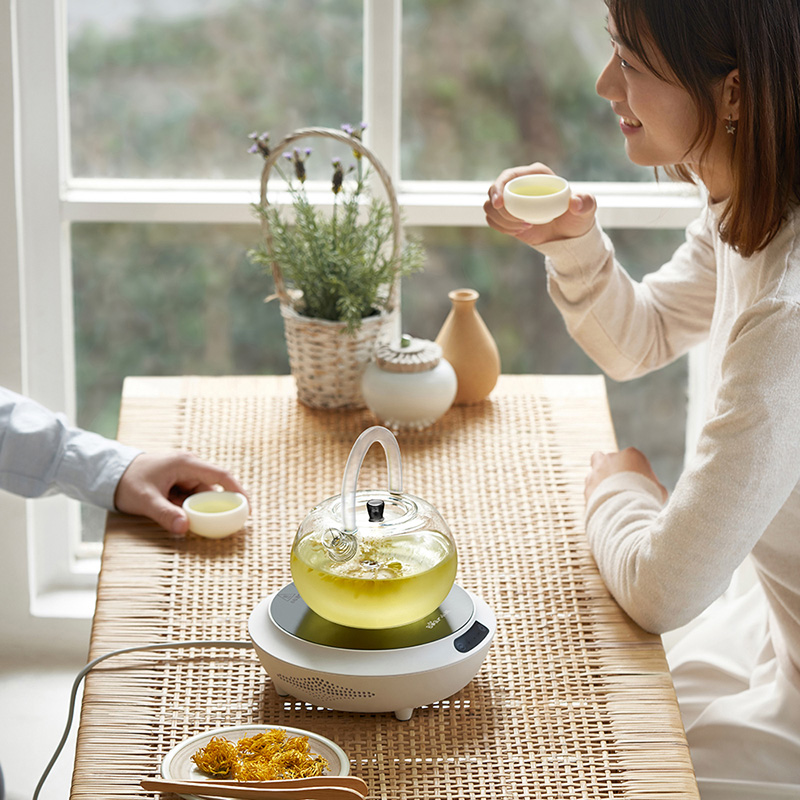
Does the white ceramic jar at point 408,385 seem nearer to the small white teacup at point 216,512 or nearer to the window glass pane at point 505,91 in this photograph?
the small white teacup at point 216,512

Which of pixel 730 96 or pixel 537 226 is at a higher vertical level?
pixel 730 96

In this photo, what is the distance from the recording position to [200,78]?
1.92 metres

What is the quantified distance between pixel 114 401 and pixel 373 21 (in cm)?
96

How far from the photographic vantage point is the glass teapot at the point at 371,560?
0.96m

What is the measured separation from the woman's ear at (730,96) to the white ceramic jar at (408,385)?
60cm

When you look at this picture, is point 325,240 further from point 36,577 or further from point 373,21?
point 36,577

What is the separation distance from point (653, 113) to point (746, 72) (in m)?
0.14

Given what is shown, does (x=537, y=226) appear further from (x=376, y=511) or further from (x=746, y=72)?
(x=376, y=511)

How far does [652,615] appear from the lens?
1082 mm

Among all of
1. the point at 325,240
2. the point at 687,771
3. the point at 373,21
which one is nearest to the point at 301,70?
the point at 373,21

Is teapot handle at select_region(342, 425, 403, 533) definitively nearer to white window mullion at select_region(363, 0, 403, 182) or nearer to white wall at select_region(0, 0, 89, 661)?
white window mullion at select_region(363, 0, 403, 182)

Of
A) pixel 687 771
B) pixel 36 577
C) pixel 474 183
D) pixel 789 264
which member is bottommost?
pixel 36 577

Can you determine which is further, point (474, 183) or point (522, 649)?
point (474, 183)

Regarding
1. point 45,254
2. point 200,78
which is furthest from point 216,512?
point 200,78
